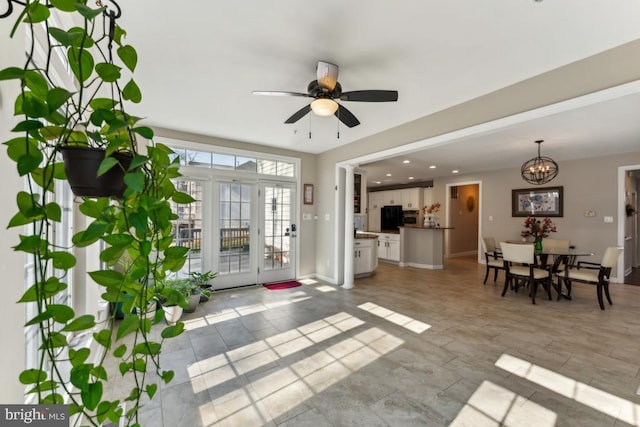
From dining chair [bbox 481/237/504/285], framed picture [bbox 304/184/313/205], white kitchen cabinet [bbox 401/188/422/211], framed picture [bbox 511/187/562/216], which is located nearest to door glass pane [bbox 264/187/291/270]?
framed picture [bbox 304/184/313/205]

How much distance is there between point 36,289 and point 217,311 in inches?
137

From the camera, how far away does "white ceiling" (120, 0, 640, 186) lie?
1.82 m

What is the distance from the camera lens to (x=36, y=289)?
599 mm

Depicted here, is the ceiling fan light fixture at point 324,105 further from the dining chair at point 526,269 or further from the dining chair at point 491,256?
the dining chair at point 491,256

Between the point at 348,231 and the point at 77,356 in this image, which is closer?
the point at 77,356

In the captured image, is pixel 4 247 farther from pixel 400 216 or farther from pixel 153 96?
pixel 400 216

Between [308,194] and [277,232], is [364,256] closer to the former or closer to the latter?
[308,194]

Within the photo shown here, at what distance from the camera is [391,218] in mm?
9016

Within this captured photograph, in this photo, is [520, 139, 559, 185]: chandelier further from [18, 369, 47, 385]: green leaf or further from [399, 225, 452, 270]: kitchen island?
[18, 369, 47, 385]: green leaf

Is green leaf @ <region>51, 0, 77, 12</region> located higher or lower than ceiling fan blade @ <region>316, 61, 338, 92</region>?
lower

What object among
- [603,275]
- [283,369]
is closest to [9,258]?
[283,369]

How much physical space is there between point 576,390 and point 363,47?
3.17 metres

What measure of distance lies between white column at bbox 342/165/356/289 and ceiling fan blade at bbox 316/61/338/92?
9.05 feet

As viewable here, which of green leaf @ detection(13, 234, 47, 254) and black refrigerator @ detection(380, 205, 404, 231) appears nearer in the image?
green leaf @ detection(13, 234, 47, 254)
